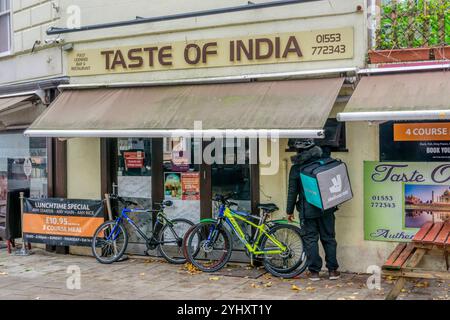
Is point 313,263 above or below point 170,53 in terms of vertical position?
below

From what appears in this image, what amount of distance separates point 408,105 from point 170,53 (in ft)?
12.9

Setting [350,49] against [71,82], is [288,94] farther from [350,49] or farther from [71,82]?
[71,82]

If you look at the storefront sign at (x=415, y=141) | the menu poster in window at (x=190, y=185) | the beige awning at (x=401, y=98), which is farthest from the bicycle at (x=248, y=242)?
the beige awning at (x=401, y=98)

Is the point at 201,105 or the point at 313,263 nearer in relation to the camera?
the point at 313,263

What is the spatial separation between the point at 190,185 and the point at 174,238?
2.92ft

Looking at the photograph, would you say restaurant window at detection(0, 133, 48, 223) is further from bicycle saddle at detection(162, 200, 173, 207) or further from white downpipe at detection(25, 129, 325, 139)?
bicycle saddle at detection(162, 200, 173, 207)

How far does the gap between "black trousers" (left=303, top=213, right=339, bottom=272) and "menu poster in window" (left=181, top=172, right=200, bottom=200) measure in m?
2.11

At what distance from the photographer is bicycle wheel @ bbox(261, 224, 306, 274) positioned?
26.3 ft

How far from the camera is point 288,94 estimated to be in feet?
26.5

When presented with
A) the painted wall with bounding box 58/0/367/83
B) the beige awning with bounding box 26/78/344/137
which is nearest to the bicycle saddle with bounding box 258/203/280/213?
the beige awning with bounding box 26/78/344/137

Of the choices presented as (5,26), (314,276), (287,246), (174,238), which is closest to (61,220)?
(174,238)

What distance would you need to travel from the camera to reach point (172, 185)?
952cm
